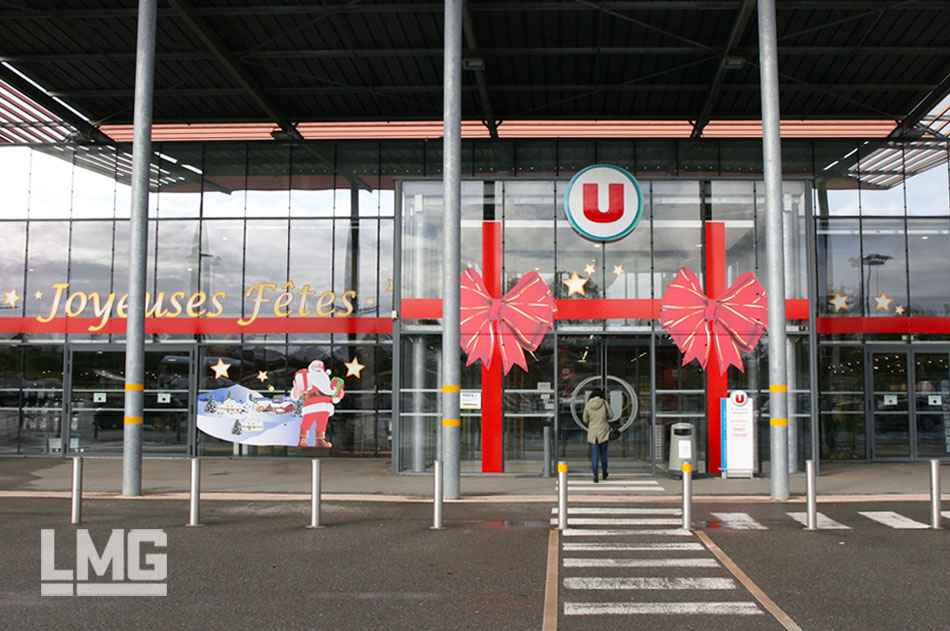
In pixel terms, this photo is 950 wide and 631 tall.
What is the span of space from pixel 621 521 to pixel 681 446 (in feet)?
16.2

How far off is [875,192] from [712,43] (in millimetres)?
6631

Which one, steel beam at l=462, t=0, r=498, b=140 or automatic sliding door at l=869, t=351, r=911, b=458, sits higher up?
steel beam at l=462, t=0, r=498, b=140

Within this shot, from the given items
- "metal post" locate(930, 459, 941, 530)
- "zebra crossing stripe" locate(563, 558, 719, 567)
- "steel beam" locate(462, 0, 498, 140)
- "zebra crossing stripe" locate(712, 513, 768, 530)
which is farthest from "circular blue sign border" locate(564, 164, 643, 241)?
"zebra crossing stripe" locate(563, 558, 719, 567)

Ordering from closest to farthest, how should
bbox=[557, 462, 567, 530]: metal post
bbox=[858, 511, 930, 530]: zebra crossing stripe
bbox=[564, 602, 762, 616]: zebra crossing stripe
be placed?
bbox=[564, 602, 762, 616]: zebra crossing stripe → bbox=[557, 462, 567, 530]: metal post → bbox=[858, 511, 930, 530]: zebra crossing stripe

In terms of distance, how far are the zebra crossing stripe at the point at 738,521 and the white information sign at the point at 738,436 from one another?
435cm

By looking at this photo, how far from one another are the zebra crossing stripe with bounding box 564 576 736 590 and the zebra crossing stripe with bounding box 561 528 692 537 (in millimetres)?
2281

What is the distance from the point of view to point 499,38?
61.7 ft

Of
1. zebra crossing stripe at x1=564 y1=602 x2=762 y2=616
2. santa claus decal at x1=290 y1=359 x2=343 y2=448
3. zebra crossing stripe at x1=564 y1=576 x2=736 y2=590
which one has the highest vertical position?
santa claus decal at x1=290 y1=359 x2=343 y2=448

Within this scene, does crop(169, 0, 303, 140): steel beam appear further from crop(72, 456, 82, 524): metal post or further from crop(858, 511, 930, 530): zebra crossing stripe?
crop(858, 511, 930, 530): zebra crossing stripe

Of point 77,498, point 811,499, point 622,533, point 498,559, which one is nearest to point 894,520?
point 811,499

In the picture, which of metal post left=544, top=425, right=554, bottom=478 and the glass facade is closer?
metal post left=544, top=425, right=554, bottom=478

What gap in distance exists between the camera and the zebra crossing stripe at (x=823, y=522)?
10997mm

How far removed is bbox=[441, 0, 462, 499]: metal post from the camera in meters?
13.6

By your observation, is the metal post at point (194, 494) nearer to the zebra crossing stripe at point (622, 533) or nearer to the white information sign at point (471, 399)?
the zebra crossing stripe at point (622, 533)
